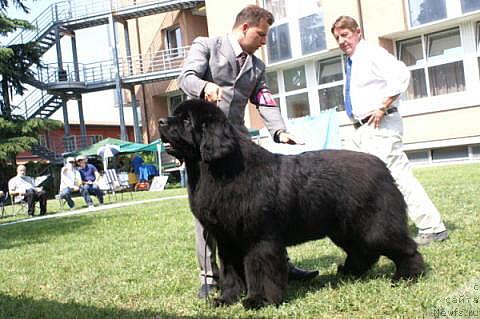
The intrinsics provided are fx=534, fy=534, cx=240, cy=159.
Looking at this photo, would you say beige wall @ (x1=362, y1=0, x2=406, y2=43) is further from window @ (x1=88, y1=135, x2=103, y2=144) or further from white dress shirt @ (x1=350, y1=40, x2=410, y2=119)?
window @ (x1=88, y1=135, x2=103, y2=144)

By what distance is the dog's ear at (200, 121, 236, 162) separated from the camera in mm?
3615

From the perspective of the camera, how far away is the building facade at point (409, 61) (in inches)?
714

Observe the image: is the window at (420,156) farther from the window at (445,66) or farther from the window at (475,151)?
the window at (445,66)

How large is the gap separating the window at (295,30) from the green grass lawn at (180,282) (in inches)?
568

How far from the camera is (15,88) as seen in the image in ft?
102

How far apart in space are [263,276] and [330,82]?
1933cm

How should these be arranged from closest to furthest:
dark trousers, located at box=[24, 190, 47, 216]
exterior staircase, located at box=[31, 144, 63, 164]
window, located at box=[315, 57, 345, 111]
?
dark trousers, located at box=[24, 190, 47, 216] < window, located at box=[315, 57, 345, 111] < exterior staircase, located at box=[31, 144, 63, 164]

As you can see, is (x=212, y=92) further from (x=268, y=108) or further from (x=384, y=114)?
(x=384, y=114)

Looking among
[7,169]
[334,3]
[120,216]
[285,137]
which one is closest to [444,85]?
[334,3]

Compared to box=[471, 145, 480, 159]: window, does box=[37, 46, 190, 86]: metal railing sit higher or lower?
higher

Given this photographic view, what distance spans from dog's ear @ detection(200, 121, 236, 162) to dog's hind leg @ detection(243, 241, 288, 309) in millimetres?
698

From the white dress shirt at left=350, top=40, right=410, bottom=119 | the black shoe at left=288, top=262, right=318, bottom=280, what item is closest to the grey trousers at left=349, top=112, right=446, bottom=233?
the white dress shirt at left=350, top=40, right=410, bottom=119

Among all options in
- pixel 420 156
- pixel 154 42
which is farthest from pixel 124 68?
pixel 420 156

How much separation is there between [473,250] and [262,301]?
2205 mm
